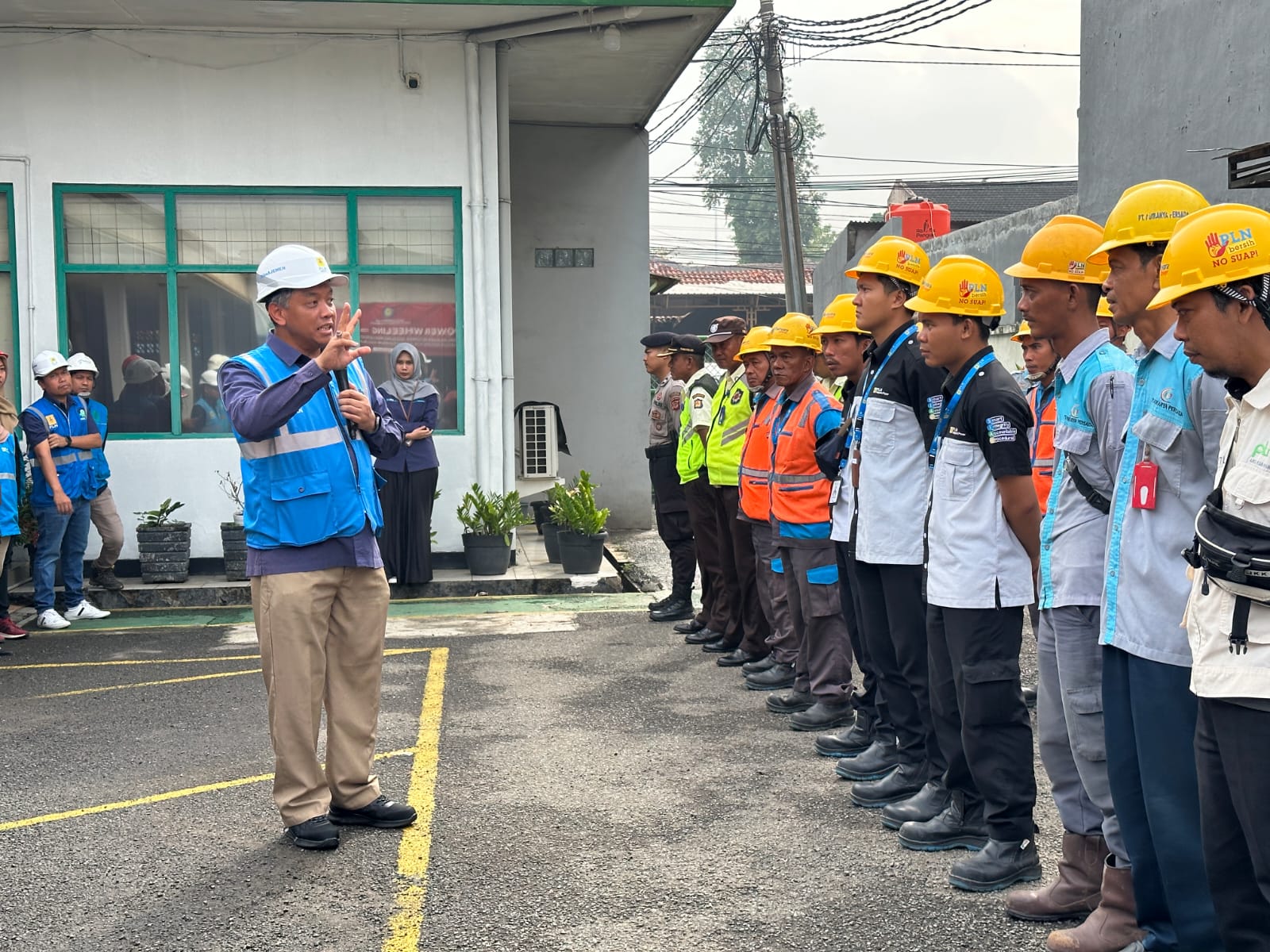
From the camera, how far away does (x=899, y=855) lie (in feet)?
15.3

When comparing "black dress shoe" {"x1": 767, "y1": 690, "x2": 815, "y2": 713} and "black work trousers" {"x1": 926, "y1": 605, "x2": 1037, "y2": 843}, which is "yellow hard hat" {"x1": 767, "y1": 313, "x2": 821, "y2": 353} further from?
"black work trousers" {"x1": 926, "y1": 605, "x2": 1037, "y2": 843}

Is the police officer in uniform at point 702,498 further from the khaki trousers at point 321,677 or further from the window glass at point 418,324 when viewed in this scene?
the khaki trousers at point 321,677

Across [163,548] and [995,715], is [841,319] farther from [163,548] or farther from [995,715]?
[163,548]

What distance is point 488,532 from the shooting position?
11086mm

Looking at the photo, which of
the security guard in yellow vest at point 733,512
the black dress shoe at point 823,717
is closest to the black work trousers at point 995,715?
the black dress shoe at point 823,717

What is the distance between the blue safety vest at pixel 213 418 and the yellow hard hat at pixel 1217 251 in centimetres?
962

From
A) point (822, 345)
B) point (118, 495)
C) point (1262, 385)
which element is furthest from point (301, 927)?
point (118, 495)

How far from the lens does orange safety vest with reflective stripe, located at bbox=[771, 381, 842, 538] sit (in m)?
6.34

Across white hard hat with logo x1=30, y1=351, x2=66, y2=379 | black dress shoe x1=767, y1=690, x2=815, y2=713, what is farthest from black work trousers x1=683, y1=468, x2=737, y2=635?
white hard hat with logo x1=30, y1=351, x2=66, y2=379

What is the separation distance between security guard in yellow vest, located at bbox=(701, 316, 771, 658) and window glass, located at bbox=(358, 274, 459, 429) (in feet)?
12.1

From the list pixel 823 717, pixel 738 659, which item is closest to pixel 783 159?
pixel 738 659

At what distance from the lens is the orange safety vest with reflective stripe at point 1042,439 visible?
20.2ft

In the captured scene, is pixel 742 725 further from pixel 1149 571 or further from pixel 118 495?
pixel 118 495

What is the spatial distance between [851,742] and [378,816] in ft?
7.31
